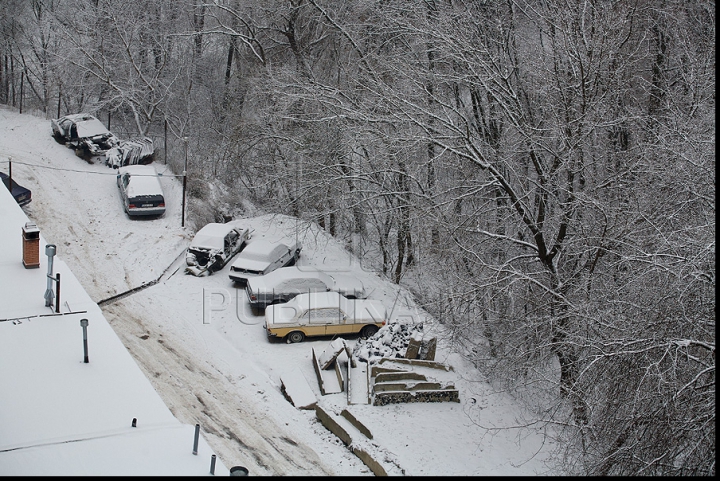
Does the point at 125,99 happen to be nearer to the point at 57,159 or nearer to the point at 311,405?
the point at 57,159

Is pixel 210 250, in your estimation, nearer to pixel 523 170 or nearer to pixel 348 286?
pixel 348 286

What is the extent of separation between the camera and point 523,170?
1975 cm

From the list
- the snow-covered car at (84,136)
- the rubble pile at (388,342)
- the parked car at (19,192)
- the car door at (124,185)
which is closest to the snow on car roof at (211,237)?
the car door at (124,185)

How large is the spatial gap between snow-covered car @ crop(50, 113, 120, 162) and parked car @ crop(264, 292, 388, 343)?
14066mm

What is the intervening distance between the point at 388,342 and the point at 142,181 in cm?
1274

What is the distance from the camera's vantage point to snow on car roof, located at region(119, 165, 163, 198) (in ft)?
83.0

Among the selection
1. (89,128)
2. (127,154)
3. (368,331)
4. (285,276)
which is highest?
(89,128)

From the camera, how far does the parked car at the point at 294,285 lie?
20.7 metres

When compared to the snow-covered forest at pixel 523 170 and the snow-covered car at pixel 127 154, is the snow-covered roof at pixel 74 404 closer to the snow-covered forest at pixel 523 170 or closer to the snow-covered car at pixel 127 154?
Answer: the snow-covered forest at pixel 523 170

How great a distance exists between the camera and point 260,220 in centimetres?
2598

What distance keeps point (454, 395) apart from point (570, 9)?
9.73 m

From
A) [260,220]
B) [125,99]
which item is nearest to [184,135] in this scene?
[125,99]

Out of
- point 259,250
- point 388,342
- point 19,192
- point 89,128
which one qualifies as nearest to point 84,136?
point 89,128

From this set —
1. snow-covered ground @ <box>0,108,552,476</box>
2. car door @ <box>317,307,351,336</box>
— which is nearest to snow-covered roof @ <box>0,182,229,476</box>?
snow-covered ground @ <box>0,108,552,476</box>
